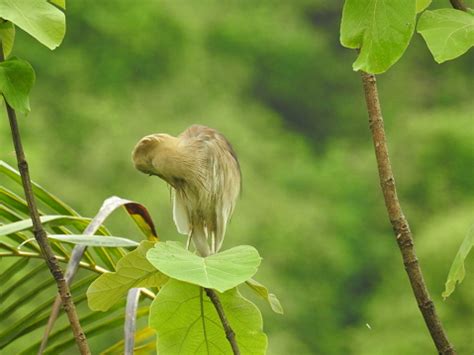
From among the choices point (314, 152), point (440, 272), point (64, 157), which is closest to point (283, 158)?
point (314, 152)

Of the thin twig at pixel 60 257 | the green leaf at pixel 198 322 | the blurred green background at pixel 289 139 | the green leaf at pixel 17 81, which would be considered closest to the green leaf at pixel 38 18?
the green leaf at pixel 17 81

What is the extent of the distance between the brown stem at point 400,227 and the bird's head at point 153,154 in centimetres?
25

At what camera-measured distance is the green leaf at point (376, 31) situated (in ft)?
1.78

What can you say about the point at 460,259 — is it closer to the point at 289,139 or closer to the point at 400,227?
the point at 400,227

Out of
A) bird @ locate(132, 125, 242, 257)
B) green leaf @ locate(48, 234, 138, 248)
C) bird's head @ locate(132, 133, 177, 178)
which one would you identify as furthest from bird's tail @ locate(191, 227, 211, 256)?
green leaf @ locate(48, 234, 138, 248)

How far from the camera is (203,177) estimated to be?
108 centimetres

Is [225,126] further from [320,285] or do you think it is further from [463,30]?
[463,30]

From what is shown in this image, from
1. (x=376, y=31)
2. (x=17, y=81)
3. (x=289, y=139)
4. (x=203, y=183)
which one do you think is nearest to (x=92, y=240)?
(x=17, y=81)

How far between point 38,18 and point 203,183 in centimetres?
53

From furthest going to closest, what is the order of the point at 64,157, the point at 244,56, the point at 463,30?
1. the point at 244,56
2. the point at 64,157
3. the point at 463,30

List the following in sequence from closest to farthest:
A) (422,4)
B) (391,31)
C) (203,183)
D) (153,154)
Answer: (391,31) < (422,4) < (153,154) < (203,183)

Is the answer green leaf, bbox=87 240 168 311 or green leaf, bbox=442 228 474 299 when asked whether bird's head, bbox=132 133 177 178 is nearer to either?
green leaf, bbox=87 240 168 311

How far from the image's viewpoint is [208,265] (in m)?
0.60

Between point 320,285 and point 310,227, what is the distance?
1.84 feet
